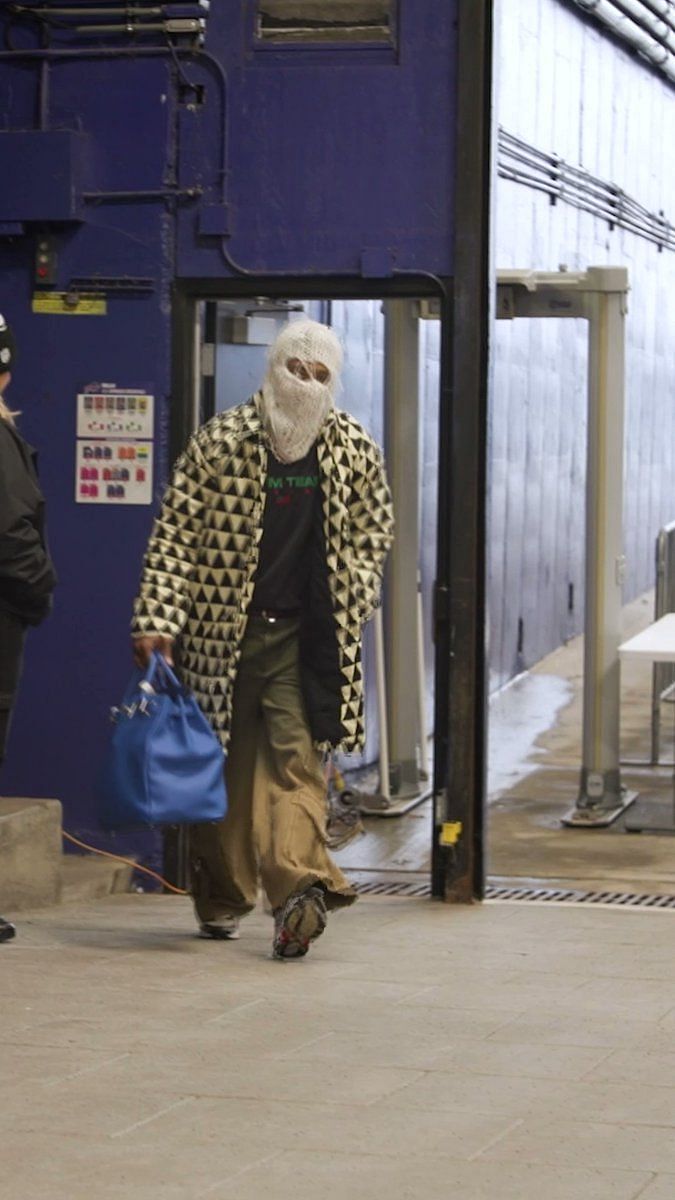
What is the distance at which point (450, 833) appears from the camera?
8461 millimetres

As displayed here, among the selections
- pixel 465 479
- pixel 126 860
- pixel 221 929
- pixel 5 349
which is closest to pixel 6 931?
pixel 221 929

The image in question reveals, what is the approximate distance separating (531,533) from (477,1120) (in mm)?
11078

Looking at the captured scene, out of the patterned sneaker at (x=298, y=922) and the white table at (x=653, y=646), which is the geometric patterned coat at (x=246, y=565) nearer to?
the patterned sneaker at (x=298, y=922)

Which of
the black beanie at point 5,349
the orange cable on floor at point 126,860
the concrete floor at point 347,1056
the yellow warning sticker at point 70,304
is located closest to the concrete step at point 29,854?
the concrete floor at point 347,1056

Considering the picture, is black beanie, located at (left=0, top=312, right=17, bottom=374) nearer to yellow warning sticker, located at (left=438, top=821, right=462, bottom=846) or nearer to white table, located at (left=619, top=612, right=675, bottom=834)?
yellow warning sticker, located at (left=438, top=821, right=462, bottom=846)

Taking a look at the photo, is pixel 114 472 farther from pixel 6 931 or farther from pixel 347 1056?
pixel 347 1056

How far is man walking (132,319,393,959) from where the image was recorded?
710 cm

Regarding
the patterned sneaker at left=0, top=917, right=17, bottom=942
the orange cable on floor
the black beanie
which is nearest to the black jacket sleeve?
the black beanie

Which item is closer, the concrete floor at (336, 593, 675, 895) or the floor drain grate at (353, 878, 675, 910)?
the floor drain grate at (353, 878, 675, 910)

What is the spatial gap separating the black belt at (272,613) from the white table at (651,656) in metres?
3.95

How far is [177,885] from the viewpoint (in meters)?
8.82

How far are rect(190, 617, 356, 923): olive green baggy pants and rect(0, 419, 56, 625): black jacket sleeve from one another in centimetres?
64

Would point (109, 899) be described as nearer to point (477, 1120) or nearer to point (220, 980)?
point (220, 980)

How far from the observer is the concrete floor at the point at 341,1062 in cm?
464
